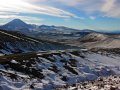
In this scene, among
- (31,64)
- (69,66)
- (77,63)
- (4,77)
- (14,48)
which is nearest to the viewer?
(4,77)

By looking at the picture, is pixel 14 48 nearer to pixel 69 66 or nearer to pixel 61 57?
pixel 61 57

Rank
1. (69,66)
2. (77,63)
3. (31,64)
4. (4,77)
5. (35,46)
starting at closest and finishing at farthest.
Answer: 1. (4,77)
2. (31,64)
3. (69,66)
4. (77,63)
5. (35,46)

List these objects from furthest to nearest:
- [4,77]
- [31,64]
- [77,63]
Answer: [77,63], [31,64], [4,77]

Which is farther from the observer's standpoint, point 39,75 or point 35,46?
point 35,46

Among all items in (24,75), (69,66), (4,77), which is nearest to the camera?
(4,77)

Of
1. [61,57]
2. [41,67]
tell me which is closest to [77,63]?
[61,57]

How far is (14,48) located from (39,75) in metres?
62.1

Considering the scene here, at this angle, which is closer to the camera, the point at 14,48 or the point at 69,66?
the point at 69,66

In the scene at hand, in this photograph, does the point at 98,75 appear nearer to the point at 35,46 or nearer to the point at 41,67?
the point at 41,67

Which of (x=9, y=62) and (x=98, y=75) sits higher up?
(x=9, y=62)

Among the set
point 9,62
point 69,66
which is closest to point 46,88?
point 9,62

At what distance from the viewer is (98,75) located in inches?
3209

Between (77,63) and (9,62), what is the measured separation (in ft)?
98.7

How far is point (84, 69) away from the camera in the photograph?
82.6m
